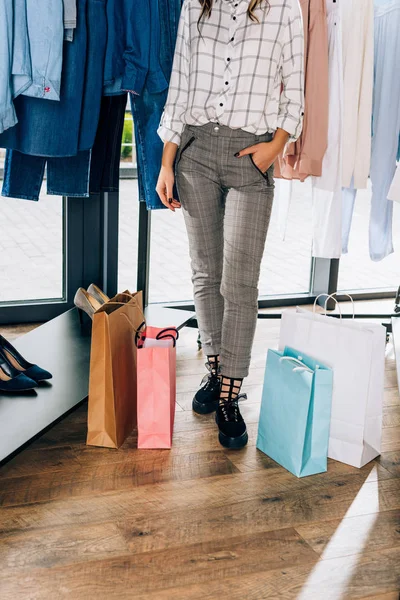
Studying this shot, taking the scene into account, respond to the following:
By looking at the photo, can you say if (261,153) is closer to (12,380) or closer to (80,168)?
(80,168)

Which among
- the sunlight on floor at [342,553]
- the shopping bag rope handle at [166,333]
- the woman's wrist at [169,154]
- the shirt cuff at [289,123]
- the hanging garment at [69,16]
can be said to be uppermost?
the hanging garment at [69,16]

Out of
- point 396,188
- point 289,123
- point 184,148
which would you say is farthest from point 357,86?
point 184,148

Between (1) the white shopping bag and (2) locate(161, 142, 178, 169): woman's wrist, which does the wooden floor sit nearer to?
(1) the white shopping bag

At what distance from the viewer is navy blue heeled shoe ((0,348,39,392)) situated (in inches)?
82.6

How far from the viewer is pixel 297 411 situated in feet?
6.51

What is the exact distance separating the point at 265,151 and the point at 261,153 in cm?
1

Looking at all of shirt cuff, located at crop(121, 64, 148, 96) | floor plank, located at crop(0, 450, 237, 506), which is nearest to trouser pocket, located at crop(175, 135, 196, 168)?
shirt cuff, located at crop(121, 64, 148, 96)

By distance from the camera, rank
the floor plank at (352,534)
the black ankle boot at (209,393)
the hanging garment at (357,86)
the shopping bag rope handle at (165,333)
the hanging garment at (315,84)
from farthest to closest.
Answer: the hanging garment at (357,86), the hanging garment at (315,84), the black ankle boot at (209,393), the shopping bag rope handle at (165,333), the floor plank at (352,534)

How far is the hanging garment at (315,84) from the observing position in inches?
98.6

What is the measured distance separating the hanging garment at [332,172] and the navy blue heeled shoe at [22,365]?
49.9 inches

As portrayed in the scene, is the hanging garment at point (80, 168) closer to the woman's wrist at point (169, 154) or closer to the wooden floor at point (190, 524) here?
the woman's wrist at point (169, 154)

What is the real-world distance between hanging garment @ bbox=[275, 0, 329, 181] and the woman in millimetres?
467

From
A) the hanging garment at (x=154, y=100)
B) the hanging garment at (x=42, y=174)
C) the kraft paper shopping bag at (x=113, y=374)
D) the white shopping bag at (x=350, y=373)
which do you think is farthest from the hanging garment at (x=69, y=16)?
the white shopping bag at (x=350, y=373)

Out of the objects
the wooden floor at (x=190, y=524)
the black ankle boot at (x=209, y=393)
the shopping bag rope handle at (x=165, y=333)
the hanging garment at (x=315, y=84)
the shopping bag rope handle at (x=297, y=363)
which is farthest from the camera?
the hanging garment at (x=315, y=84)
